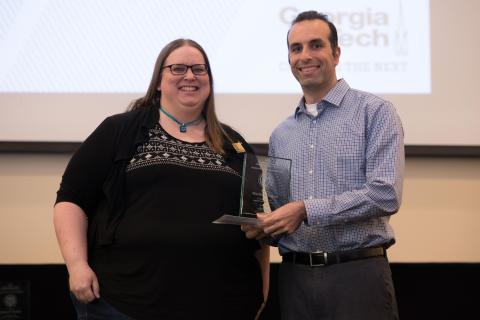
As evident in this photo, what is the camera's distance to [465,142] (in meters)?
3.03

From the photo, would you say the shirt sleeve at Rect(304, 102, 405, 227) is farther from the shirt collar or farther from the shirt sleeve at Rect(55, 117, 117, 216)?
the shirt sleeve at Rect(55, 117, 117, 216)

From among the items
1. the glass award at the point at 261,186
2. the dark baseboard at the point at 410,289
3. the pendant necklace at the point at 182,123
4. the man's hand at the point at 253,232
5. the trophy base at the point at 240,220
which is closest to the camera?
the trophy base at the point at 240,220

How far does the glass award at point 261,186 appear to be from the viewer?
1842 mm

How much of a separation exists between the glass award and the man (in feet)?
0.14

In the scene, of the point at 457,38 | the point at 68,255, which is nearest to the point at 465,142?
the point at 457,38

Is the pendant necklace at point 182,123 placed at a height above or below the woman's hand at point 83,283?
above

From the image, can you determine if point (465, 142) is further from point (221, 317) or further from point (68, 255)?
point (68, 255)

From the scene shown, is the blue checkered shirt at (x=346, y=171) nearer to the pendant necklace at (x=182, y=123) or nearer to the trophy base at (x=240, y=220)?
the trophy base at (x=240, y=220)

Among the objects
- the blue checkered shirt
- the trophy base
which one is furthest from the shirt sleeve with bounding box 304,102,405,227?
the trophy base

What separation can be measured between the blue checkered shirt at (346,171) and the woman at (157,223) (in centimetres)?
23

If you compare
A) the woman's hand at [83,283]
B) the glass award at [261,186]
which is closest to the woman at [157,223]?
the woman's hand at [83,283]

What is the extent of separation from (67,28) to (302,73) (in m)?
1.53

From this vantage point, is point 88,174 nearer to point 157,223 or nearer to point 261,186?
point 157,223

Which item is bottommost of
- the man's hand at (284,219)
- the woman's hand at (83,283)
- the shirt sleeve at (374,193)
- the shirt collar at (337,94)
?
the woman's hand at (83,283)
